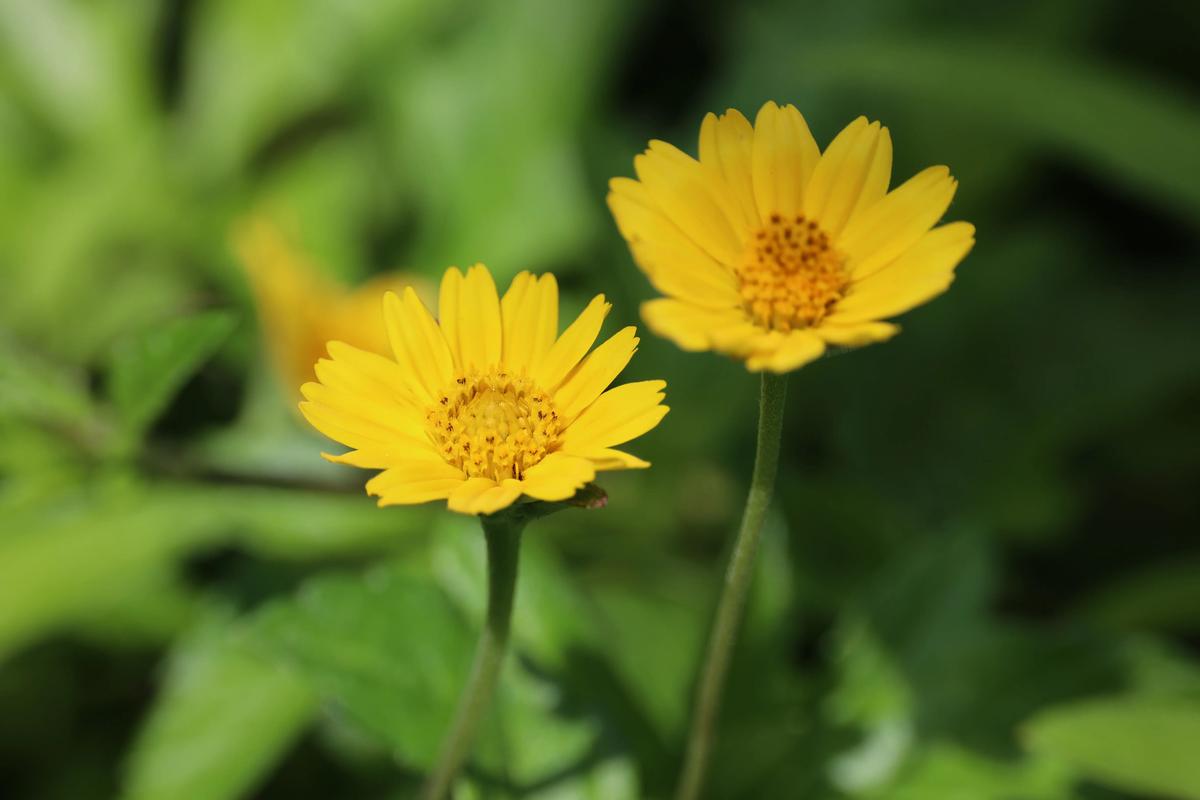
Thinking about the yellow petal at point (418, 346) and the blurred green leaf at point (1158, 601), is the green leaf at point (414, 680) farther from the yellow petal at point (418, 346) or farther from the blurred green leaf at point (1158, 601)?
the blurred green leaf at point (1158, 601)

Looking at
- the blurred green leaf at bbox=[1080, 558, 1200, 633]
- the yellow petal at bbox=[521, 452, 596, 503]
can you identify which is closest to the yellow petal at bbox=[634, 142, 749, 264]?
the yellow petal at bbox=[521, 452, 596, 503]

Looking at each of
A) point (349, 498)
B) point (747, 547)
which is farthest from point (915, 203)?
point (349, 498)

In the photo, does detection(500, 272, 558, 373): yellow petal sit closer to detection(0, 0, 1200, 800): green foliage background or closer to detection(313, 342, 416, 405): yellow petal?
detection(313, 342, 416, 405): yellow petal

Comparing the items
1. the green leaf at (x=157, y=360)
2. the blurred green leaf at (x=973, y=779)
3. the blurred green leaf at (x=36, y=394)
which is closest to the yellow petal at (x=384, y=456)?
the green leaf at (x=157, y=360)

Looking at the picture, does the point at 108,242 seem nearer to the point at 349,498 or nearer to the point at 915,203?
the point at 349,498

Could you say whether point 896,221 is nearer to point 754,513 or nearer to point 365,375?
point 754,513

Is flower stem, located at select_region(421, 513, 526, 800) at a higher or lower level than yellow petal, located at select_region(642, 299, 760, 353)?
lower

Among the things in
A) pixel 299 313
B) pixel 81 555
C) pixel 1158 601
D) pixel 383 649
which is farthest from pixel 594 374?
pixel 1158 601
